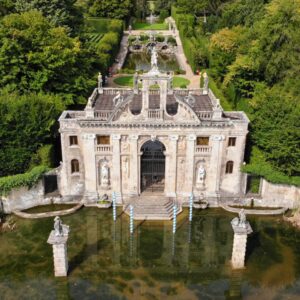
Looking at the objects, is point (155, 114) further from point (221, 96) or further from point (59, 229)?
point (221, 96)

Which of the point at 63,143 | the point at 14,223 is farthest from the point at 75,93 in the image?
the point at 14,223

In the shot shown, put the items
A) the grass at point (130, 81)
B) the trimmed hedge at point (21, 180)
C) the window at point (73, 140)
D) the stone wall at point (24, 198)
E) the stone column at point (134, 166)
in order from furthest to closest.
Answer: the grass at point (130, 81) < the window at point (73, 140) < the stone wall at point (24, 198) < the stone column at point (134, 166) < the trimmed hedge at point (21, 180)

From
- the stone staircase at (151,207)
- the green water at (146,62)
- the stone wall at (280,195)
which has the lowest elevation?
the stone staircase at (151,207)

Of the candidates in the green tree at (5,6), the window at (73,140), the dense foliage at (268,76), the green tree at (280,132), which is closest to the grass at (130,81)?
the dense foliage at (268,76)

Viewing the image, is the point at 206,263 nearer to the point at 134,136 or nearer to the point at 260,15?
the point at 134,136

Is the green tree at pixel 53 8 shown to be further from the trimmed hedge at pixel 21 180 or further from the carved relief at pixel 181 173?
the carved relief at pixel 181 173

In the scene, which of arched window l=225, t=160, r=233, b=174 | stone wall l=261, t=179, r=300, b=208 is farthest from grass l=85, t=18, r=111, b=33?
stone wall l=261, t=179, r=300, b=208
